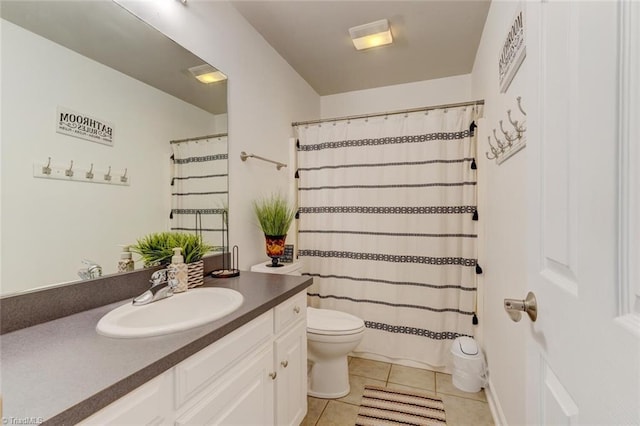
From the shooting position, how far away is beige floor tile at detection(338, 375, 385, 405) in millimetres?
1864

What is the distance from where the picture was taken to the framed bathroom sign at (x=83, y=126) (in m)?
1.03

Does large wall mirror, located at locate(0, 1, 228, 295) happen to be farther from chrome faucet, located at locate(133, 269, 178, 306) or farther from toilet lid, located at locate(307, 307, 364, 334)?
toilet lid, located at locate(307, 307, 364, 334)

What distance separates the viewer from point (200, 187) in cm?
166

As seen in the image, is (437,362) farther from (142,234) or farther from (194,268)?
(142,234)

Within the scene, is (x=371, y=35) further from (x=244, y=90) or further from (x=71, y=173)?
(x=71, y=173)

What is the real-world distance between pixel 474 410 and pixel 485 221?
1.20 meters

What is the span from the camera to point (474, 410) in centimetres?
177

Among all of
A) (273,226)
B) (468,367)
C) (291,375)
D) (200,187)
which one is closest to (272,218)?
(273,226)

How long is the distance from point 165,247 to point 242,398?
2.48 feet

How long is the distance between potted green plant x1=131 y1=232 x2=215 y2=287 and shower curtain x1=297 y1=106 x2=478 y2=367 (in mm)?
1266

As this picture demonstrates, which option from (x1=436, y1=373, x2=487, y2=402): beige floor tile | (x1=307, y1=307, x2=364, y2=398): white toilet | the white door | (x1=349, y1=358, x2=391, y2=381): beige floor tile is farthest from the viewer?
(x1=349, y1=358, x2=391, y2=381): beige floor tile

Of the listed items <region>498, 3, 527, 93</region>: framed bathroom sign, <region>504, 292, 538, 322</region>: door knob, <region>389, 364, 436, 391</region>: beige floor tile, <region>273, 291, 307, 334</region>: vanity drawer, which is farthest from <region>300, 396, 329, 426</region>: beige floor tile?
<region>498, 3, 527, 93</region>: framed bathroom sign

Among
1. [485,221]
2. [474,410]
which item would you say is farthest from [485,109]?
[474,410]

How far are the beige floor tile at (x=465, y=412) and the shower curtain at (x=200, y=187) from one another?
5.70 ft
